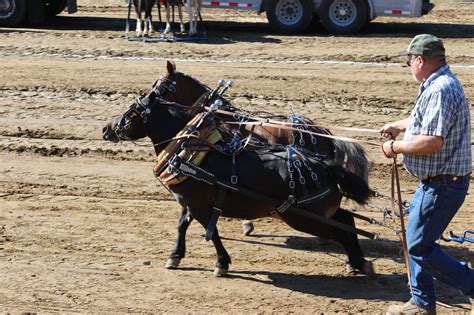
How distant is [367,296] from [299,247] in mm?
1411

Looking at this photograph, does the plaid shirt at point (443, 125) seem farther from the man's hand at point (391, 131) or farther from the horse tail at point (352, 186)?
the horse tail at point (352, 186)

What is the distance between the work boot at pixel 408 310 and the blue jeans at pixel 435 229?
33 centimetres

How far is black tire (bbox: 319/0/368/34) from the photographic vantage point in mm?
20875

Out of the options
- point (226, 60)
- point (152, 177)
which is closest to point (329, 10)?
point (226, 60)

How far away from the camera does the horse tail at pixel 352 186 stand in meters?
8.48

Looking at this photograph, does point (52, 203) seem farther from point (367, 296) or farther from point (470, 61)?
point (470, 61)

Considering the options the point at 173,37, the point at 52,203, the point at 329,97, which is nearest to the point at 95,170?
the point at 52,203

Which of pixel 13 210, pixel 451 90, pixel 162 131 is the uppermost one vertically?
pixel 451 90

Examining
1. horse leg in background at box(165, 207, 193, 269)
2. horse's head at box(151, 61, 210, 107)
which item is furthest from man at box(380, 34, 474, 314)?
horse's head at box(151, 61, 210, 107)

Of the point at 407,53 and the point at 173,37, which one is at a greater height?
the point at 407,53

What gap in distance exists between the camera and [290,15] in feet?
70.2

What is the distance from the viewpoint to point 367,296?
26.7ft

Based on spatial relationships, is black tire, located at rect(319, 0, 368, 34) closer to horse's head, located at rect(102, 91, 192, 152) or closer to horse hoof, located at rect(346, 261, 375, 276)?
horse's head, located at rect(102, 91, 192, 152)

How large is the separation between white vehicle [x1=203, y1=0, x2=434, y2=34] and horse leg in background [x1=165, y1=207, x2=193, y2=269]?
12.8m
